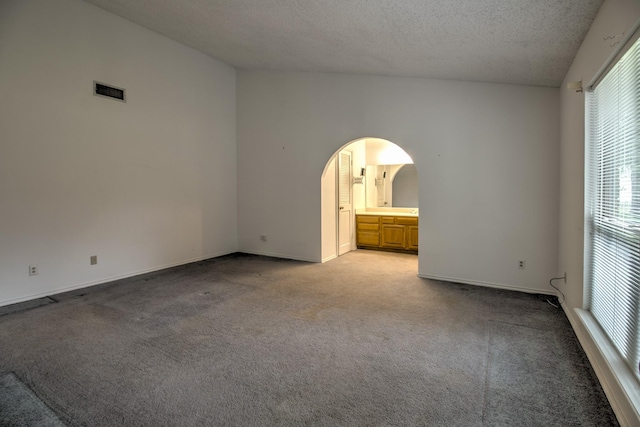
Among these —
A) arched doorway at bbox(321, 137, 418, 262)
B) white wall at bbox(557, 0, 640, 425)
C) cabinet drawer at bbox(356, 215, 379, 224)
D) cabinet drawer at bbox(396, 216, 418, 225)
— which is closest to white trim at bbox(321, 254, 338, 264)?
arched doorway at bbox(321, 137, 418, 262)

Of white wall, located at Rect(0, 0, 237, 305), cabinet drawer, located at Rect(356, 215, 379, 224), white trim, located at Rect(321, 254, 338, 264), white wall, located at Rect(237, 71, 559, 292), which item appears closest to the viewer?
white wall, located at Rect(0, 0, 237, 305)

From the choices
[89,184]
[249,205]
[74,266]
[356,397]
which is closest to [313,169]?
[249,205]

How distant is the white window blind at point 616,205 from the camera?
1.84m

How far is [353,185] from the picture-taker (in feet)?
22.1

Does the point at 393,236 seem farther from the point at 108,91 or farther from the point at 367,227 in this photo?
the point at 108,91

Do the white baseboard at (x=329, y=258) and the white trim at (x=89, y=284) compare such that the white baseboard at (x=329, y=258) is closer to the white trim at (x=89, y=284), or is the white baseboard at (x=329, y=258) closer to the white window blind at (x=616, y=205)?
the white trim at (x=89, y=284)

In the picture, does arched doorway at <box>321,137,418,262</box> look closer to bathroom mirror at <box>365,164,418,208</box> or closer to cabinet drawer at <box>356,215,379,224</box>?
bathroom mirror at <box>365,164,418,208</box>

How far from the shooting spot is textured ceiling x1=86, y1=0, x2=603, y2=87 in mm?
2539

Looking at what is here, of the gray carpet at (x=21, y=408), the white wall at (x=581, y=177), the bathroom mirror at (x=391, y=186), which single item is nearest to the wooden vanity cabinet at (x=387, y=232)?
the bathroom mirror at (x=391, y=186)

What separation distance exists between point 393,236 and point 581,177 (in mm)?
3885

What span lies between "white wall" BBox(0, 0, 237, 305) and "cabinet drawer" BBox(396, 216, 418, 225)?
350 cm

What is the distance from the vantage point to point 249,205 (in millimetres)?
6297

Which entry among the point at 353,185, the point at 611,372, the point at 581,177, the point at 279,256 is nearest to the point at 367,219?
the point at 353,185

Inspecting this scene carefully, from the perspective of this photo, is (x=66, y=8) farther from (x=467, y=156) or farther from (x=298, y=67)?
(x=467, y=156)
